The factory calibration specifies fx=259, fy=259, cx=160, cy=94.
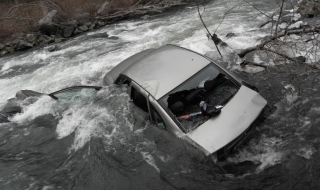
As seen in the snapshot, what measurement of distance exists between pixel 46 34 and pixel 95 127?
10048 mm

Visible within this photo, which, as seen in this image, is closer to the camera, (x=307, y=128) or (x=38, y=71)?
(x=307, y=128)

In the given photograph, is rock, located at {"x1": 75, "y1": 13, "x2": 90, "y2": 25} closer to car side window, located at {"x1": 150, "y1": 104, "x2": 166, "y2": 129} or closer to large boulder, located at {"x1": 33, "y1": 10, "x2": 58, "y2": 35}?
large boulder, located at {"x1": 33, "y1": 10, "x2": 58, "y2": 35}

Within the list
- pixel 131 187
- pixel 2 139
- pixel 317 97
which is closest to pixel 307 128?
pixel 317 97

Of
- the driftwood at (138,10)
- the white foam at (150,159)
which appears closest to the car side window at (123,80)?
the white foam at (150,159)

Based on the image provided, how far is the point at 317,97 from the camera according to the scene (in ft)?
19.9

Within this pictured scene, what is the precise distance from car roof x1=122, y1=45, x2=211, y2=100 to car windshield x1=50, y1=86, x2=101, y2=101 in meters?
1.51

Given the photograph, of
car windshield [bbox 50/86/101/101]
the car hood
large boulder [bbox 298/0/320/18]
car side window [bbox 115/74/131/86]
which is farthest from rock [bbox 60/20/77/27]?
the car hood

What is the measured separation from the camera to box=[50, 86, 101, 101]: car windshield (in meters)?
6.52

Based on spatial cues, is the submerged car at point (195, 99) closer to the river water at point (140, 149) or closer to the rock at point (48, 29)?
the river water at point (140, 149)

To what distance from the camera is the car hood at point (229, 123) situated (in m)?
4.04

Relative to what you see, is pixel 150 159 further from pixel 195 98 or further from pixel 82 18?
pixel 82 18

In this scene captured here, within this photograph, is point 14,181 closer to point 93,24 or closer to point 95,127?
point 95,127

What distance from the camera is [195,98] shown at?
15.6 feet

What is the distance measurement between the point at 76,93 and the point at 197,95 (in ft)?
11.1
